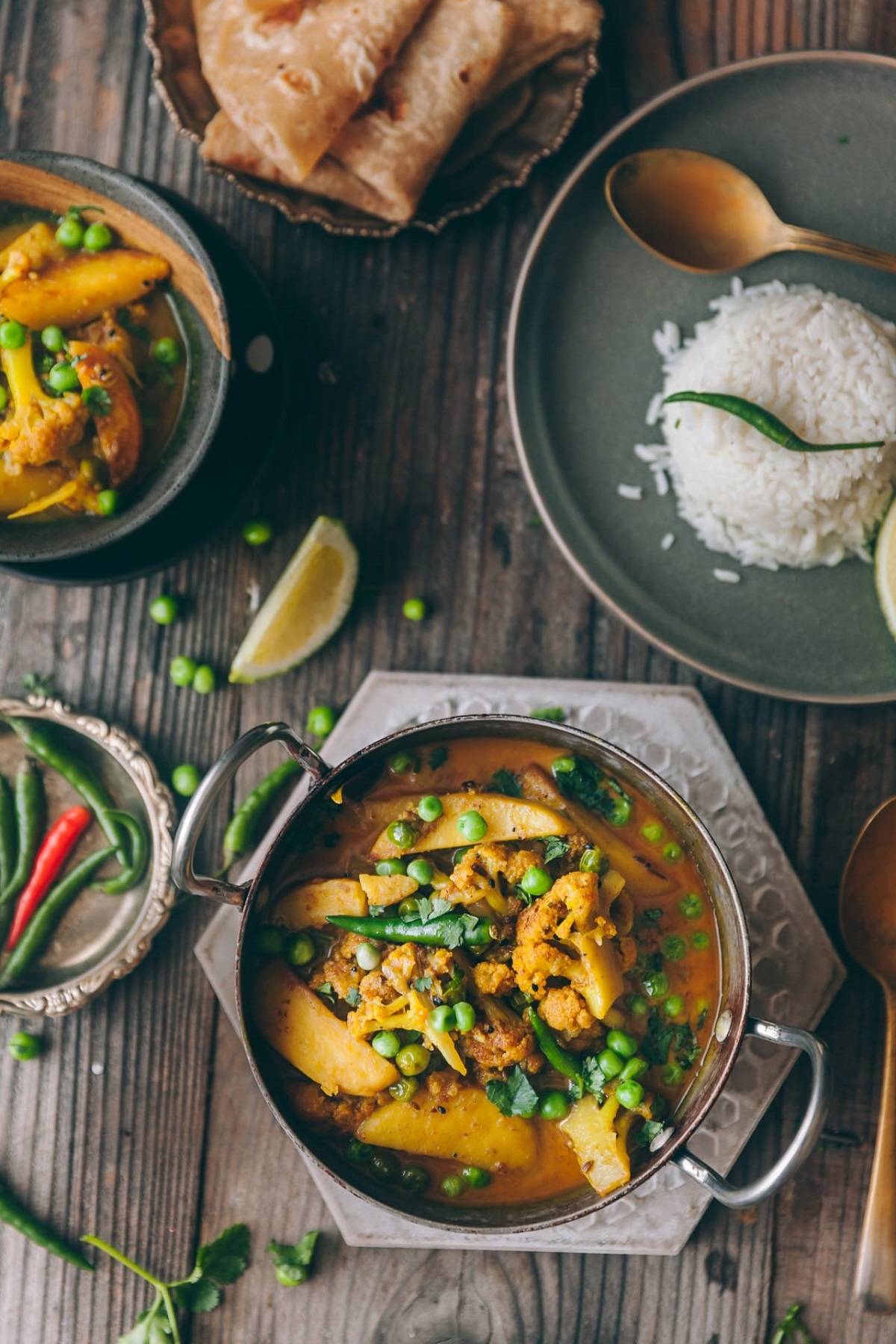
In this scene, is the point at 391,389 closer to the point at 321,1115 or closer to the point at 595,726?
the point at 595,726

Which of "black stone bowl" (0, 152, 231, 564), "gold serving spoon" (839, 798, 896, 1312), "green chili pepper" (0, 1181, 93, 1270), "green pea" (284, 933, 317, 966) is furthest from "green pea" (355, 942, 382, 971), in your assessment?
"green chili pepper" (0, 1181, 93, 1270)

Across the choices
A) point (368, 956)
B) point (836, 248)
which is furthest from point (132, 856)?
point (836, 248)

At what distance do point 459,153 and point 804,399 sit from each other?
97 centimetres

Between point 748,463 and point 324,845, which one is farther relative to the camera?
point 748,463

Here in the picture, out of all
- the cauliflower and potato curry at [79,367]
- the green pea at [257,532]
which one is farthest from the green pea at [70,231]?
the green pea at [257,532]

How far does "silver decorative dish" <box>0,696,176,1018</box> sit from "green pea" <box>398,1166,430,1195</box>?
31.8 inches

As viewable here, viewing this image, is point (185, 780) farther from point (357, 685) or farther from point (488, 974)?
point (488, 974)

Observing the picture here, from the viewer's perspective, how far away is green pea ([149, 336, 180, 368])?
2.33m

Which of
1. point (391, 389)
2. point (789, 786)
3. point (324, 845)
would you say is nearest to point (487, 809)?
point (324, 845)

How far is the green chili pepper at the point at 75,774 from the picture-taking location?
2564mm

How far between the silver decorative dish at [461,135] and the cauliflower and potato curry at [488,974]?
125 centimetres

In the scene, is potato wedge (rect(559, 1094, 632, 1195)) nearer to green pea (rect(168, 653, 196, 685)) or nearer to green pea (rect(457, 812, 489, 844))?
green pea (rect(457, 812, 489, 844))

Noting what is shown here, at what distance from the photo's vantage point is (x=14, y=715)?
2596 millimetres

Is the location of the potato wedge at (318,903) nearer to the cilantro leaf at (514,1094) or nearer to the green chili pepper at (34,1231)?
the cilantro leaf at (514,1094)
